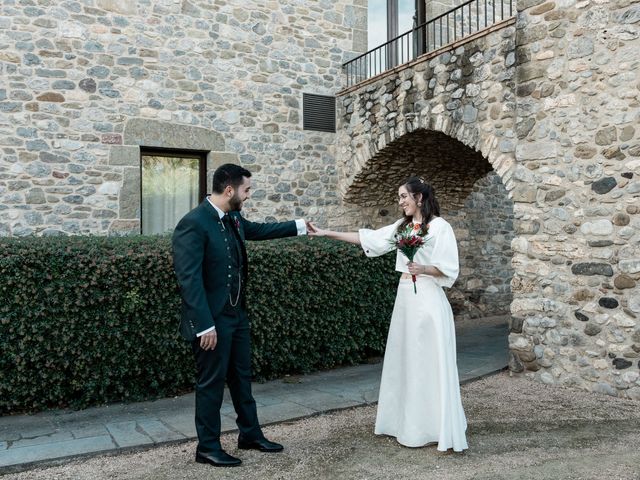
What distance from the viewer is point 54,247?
4.70 m

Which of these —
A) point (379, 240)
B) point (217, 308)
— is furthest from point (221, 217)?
point (379, 240)

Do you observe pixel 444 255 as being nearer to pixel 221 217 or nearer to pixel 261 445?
pixel 221 217

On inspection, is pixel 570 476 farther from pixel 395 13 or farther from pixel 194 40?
pixel 395 13

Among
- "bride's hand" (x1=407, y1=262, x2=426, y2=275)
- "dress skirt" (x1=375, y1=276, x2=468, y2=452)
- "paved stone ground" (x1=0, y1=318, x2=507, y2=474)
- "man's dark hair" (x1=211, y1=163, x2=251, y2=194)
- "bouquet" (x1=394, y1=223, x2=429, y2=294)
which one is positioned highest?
"man's dark hair" (x1=211, y1=163, x2=251, y2=194)

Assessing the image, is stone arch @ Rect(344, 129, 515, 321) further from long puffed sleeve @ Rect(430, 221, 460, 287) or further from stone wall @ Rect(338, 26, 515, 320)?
long puffed sleeve @ Rect(430, 221, 460, 287)

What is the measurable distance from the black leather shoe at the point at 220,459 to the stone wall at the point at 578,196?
125 inches

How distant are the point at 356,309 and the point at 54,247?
3006mm

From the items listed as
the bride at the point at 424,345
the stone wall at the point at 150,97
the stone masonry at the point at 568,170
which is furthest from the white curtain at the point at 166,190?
the bride at the point at 424,345

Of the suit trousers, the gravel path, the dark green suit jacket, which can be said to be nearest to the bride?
the gravel path

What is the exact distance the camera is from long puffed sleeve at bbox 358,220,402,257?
3912 millimetres

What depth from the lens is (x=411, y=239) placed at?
363 cm

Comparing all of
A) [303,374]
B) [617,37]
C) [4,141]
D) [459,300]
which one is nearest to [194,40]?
[4,141]

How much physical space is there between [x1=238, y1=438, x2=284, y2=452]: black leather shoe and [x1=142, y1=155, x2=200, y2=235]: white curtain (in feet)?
13.9

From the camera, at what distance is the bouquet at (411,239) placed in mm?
3625
